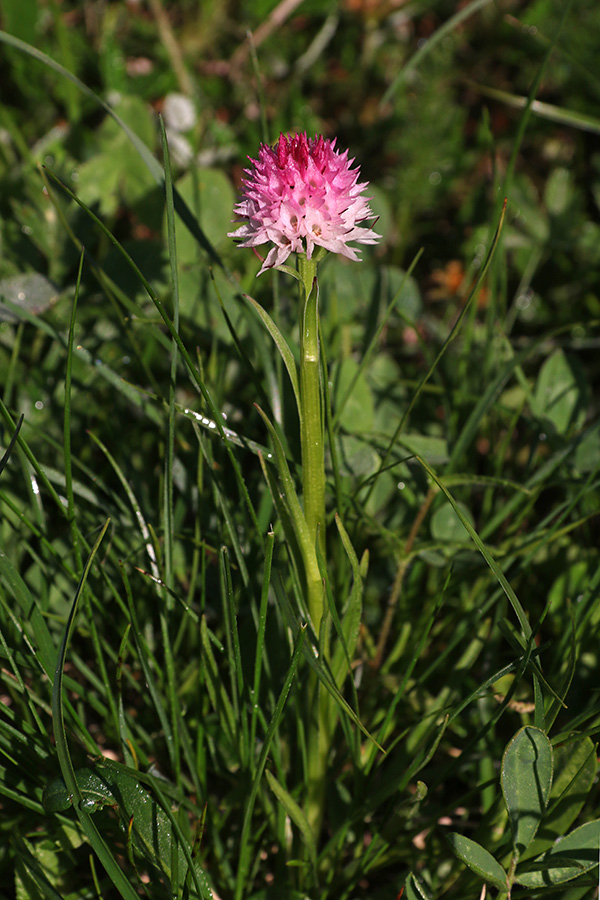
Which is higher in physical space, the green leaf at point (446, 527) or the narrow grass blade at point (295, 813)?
the green leaf at point (446, 527)

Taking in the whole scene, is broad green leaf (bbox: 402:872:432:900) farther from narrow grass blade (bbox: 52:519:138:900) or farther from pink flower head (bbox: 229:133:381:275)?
pink flower head (bbox: 229:133:381:275)

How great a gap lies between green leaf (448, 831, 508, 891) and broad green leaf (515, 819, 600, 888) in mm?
26

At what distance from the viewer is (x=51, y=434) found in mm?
1449

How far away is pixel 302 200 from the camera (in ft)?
2.59

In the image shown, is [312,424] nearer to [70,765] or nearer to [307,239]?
[307,239]

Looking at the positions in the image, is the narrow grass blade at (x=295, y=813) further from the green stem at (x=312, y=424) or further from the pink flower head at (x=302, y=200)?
the pink flower head at (x=302, y=200)

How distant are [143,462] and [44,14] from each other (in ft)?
6.02

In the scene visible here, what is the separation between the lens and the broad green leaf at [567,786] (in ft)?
2.99

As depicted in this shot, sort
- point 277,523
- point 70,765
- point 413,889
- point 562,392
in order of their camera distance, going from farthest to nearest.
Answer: point 562,392
point 277,523
point 413,889
point 70,765

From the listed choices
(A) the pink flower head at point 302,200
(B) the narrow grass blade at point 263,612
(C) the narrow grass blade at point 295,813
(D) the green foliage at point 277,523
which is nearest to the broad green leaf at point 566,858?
(D) the green foliage at point 277,523

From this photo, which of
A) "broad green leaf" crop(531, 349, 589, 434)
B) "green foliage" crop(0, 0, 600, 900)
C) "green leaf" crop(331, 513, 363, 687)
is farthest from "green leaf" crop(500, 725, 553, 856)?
"broad green leaf" crop(531, 349, 589, 434)

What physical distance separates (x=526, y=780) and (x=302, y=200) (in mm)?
695

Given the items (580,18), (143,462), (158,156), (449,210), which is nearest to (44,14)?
(158,156)

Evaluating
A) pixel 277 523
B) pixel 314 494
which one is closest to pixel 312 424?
pixel 314 494
